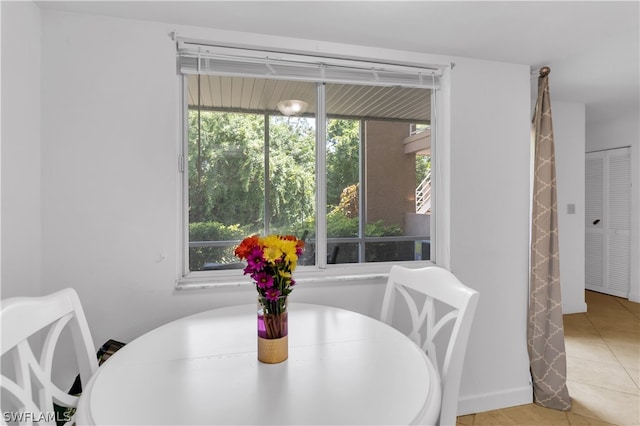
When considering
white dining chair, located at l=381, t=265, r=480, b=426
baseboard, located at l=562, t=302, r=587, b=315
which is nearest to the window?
white dining chair, located at l=381, t=265, r=480, b=426

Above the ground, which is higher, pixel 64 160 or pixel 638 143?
pixel 638 143

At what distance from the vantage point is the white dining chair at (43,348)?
36.0 inches

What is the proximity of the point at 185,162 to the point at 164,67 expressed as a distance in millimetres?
514

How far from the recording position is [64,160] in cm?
172

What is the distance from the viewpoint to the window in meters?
1.99

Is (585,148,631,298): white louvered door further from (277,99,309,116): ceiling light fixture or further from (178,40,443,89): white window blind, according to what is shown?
(277,99,309,116): ceiling light fixture

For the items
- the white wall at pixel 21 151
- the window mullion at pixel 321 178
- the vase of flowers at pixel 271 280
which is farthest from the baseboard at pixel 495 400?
the white wall at pixel 21 151

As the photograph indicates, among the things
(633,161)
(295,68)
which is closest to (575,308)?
(633,161)

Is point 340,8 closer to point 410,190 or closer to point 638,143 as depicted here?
point 410,190

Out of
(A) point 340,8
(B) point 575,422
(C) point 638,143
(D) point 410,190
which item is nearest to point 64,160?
(A) point 340,8

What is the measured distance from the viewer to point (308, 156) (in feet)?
7.14

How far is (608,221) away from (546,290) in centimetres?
346

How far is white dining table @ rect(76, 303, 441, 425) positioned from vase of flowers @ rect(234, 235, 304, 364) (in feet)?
0.19

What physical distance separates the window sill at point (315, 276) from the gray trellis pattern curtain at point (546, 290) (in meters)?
0.75
